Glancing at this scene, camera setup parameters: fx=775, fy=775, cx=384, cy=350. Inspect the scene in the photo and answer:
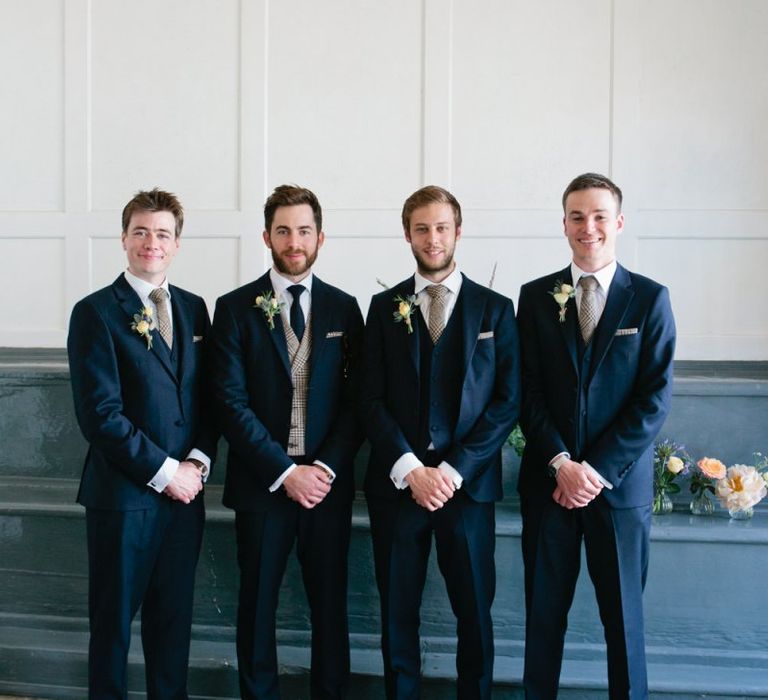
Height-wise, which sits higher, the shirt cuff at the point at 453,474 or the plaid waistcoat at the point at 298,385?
the plaid waistcoat at the point at 298,385

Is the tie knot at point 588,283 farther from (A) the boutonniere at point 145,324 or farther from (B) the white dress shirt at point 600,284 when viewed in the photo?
(A) the boutonniere at point 145,324

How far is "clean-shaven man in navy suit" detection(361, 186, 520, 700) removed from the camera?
244 cm

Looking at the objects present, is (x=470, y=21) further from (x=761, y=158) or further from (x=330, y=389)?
(x=330, y=389)

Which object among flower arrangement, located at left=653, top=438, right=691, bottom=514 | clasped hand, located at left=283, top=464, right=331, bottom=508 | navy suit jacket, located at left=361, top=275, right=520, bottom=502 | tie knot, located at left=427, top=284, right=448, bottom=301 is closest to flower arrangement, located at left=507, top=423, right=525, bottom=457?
flower arrangement, located at left=653, top=438, right=691, bottom=514

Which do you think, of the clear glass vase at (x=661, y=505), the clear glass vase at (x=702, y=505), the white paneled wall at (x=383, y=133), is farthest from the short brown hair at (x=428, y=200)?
the white paneled wall at (x=383, y=133)

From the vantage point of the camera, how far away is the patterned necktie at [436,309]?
8.25 feet

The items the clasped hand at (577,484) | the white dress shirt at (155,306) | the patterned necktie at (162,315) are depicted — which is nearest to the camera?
the clasped hand at (577,484)

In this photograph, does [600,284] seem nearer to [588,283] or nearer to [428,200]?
[588,283]

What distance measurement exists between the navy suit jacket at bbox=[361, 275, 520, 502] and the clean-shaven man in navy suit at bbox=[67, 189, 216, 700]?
1.90 ft

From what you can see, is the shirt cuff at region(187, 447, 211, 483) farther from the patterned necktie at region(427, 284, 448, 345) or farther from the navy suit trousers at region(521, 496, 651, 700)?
the navy suit trousers at region(521, 496, 651, 700)

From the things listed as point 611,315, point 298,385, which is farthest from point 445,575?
point 611,315

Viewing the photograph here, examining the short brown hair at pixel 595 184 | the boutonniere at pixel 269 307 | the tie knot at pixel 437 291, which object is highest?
the short brown hair at pixel 595 184

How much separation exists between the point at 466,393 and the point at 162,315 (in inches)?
39.9

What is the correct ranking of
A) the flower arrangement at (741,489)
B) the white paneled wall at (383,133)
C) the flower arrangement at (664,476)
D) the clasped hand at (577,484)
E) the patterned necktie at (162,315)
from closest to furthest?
Result: 1. the clasped hand at (577,484)
2. the patterned necktie at (162,315)
3. the flower arrangement at (741,489)
4. the flower arrangement at (664,476)
5. the white paneled wall at (383,133)
